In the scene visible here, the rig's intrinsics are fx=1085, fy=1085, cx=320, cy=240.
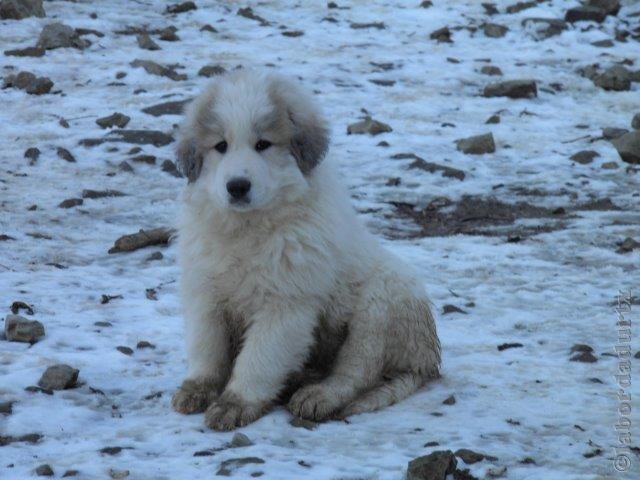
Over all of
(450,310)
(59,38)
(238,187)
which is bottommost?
(450,310)

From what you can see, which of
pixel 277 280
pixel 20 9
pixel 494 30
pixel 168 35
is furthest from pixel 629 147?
pixel 20 9

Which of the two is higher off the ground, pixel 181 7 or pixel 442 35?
pixel 181 7

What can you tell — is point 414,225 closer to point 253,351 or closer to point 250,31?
point 253,351

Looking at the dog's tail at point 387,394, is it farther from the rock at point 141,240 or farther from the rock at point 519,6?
the rock at point 519,6

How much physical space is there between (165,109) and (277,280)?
6732mm

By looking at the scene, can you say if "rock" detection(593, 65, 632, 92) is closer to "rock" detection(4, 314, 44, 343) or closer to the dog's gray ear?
the dog's gray ear

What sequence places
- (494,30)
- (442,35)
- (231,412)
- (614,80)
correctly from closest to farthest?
(231,412)
(614,80)
(442,35)
(494,30)

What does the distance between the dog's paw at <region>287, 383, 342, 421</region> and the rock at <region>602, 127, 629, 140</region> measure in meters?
7.02

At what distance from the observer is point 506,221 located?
930 cm

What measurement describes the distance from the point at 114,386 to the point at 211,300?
27.4 inches

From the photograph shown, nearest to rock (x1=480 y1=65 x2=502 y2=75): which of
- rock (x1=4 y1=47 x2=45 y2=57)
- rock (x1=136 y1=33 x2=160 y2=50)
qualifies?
rock (x1=136 y1=33 x2=160 y2=50)

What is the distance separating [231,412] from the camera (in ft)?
16.0

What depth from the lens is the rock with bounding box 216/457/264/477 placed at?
13.8 ft

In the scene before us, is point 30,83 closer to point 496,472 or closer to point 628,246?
point 628,246
